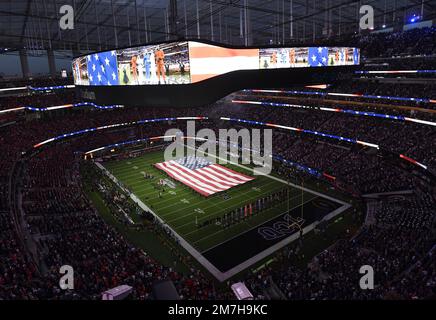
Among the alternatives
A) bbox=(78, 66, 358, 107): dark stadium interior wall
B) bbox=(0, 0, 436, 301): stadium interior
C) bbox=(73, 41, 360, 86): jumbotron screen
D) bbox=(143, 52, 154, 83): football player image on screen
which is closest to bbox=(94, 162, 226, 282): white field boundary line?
bbox=(0, 0, 436, 301): stadium interior

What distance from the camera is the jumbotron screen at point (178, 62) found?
12.8 m

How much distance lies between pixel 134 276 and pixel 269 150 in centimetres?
3214

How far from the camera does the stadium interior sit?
14854mm

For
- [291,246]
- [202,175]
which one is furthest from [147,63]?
[202,175]

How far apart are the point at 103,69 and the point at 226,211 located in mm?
18157

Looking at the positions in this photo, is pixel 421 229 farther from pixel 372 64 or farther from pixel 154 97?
pixel 372 64

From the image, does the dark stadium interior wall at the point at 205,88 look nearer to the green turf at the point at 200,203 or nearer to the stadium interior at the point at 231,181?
the stadium interior at the point at 231,181

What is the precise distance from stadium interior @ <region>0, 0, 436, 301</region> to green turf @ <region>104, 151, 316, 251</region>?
7.7 inches

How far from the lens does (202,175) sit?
38.8 meters

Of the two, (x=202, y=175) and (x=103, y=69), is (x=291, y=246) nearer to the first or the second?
(x=202, y=175)

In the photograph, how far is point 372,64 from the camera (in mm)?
45438

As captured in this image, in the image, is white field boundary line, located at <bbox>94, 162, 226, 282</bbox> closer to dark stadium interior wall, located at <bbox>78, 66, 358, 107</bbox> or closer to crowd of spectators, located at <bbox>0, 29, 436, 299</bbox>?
crowd of spectators, located at <bbox>0, 29, 436, 299</bbox>

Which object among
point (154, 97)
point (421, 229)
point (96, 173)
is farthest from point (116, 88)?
point (96, 173)

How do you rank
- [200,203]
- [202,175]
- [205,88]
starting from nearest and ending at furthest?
[205,88], [200,203], [202,175]
